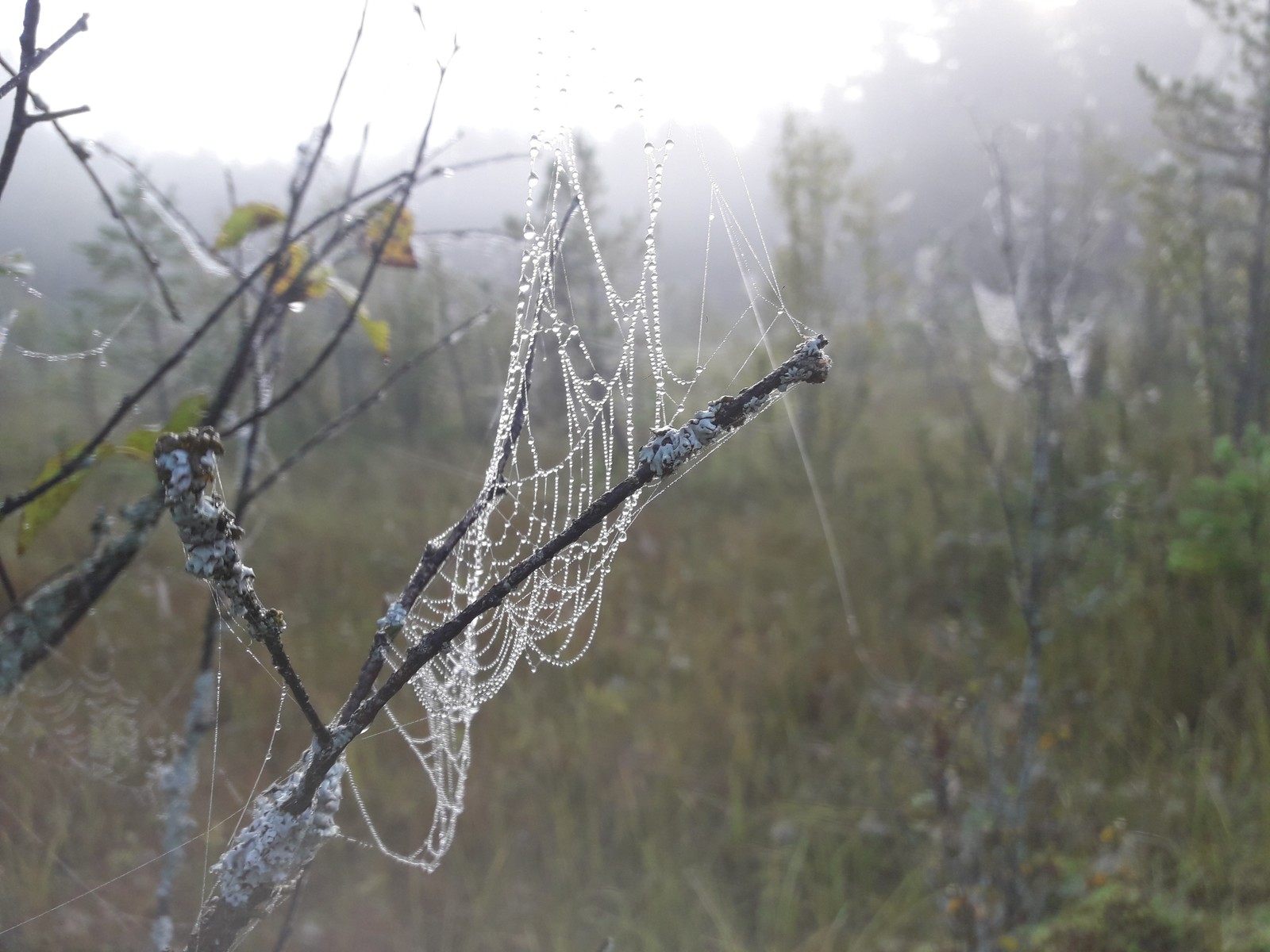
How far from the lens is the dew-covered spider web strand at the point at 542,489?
0.74 metres

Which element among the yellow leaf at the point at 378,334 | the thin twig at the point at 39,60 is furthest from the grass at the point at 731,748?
the thin twig at the point at 39,60

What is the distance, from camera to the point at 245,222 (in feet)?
3.32

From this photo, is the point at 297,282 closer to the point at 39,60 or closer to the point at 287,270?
the point at 287,270

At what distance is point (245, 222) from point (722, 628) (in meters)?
2.71

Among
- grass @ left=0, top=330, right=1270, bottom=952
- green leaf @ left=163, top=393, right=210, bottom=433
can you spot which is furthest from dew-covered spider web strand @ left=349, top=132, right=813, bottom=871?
green leaf @ left=163, top=393, right=210, bottom=433

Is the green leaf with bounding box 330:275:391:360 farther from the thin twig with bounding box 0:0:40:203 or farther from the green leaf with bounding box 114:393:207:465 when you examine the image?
the thin twig with bounding box 0:0:40:203

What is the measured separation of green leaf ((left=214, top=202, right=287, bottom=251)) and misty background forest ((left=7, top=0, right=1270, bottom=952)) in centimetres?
9

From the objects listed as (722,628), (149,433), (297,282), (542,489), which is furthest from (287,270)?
(722,628)

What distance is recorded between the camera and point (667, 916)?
2.08m

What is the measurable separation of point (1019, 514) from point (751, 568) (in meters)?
1.26

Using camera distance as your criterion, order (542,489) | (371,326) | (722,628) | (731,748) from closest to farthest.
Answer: (371,326) → (731,748) → (542,489) → (722,628)

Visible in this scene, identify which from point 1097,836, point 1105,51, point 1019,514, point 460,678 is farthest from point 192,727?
point 1105,51

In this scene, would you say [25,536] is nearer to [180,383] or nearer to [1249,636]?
[180,383]

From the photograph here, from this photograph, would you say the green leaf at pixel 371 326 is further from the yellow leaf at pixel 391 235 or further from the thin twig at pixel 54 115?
the thin twig at pixel 54 115
